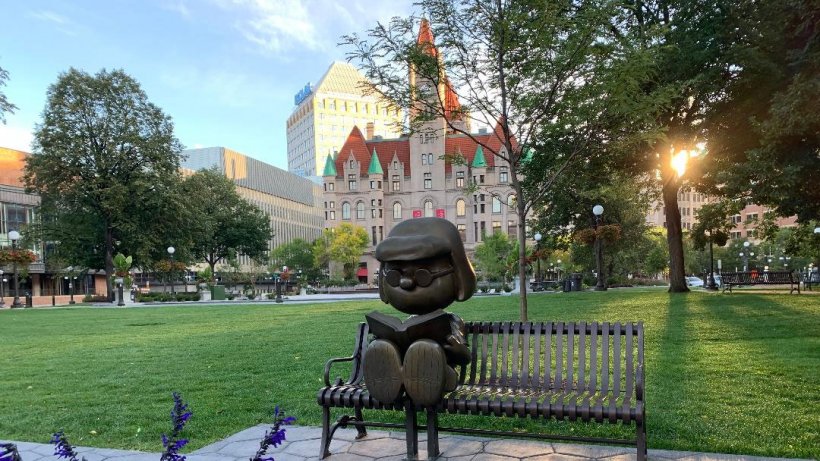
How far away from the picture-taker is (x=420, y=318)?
4074 millimetres

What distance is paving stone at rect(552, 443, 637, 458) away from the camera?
4.07 m

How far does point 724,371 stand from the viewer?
6945mm

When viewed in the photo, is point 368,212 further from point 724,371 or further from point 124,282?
point 724,371

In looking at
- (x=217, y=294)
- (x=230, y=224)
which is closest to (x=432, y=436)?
(x=217, y=294)

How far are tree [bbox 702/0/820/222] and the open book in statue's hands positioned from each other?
42.6ft

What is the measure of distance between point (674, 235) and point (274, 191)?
312 ft

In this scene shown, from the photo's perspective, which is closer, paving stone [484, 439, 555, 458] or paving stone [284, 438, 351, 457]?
paving stone [484, 439, 555, 458]

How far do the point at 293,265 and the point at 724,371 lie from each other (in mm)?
73625

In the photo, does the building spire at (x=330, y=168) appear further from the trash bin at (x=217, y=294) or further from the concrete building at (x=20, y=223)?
the trash bin at (x=217, y=294)

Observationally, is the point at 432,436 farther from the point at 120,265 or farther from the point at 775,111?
the point at 120,265

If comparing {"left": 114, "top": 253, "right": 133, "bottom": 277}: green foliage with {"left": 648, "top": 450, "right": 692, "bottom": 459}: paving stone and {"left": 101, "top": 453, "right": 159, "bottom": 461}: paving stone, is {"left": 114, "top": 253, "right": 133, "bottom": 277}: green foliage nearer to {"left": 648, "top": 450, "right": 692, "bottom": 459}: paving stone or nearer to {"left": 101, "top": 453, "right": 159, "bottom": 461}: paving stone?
{"left": 101, "top": 453, "right": 159, "bottom": 461}: paving stone

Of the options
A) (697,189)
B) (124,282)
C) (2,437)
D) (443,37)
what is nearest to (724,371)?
(443,37)

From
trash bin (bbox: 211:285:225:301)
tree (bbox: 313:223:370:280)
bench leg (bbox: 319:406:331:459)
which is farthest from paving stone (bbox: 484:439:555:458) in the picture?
tree (bbox: 313:223:370:280)

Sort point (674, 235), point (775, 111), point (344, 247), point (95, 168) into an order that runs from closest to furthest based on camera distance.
Answer: point (775, 111), point (674, 235), point (95, 168), point (344, 247)
